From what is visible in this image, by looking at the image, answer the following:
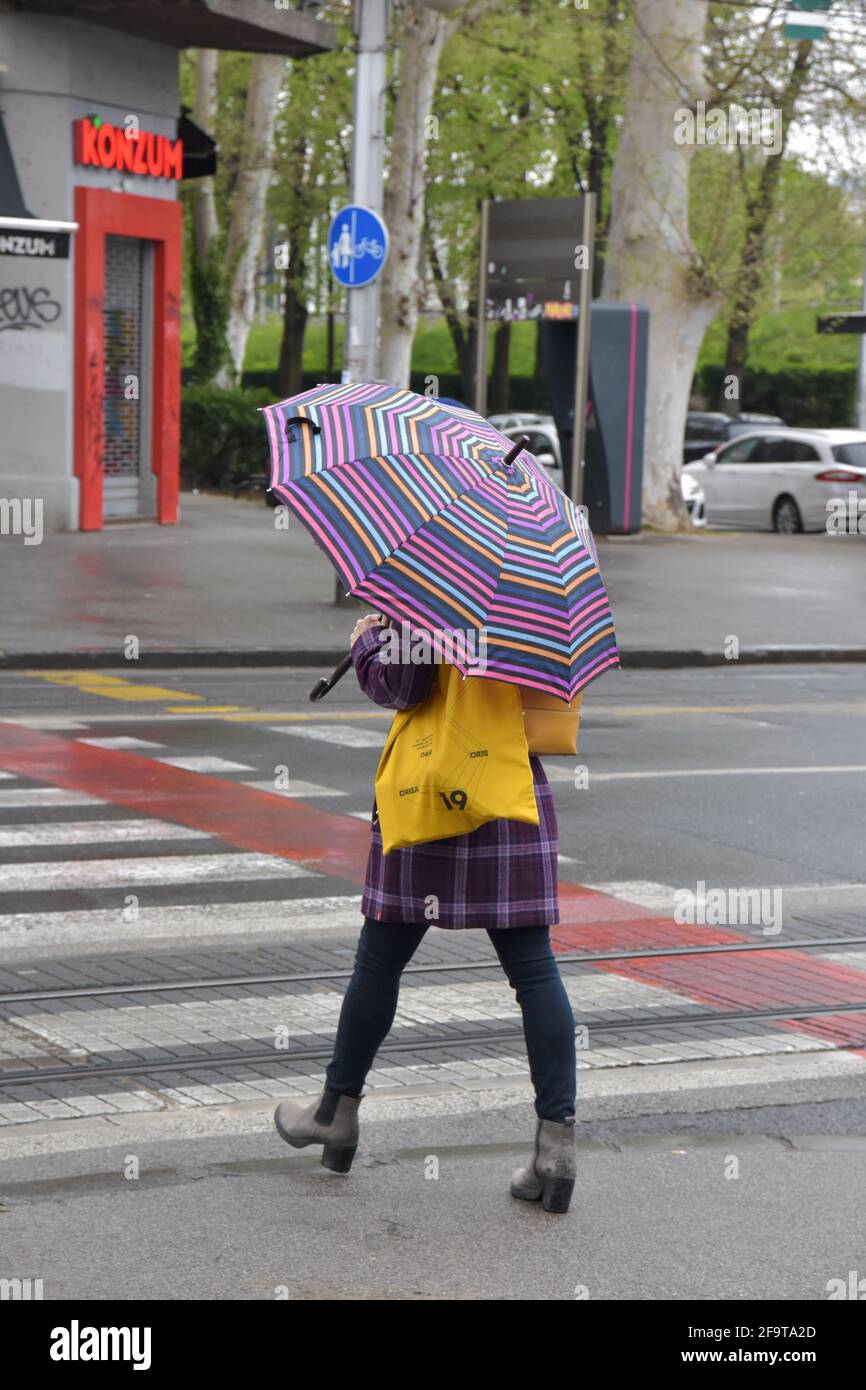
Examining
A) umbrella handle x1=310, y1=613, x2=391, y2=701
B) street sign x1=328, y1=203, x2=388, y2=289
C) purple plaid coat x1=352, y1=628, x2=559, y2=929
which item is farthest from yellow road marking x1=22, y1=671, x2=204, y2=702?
purple plaid coat x1=352, y1=628, x2=559, y2=929

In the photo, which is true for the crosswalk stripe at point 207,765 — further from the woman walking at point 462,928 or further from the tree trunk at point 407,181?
the tree trunk at point 407,181

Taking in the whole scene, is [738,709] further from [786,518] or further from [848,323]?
[786,518]

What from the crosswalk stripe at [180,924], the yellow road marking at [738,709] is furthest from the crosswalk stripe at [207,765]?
the yellow road marking at [738,709]

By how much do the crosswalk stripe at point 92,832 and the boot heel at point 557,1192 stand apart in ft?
13.3

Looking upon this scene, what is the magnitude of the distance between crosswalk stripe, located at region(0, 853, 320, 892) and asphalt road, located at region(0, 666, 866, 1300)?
0.02 m

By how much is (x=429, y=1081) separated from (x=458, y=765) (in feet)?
4.77

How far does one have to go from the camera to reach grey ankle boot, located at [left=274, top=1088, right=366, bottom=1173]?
482cm

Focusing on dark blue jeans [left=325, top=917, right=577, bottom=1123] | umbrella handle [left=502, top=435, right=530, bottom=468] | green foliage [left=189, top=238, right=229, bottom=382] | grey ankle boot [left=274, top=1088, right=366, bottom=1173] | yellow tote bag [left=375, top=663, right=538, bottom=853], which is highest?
green foliage [left=189, top=238, right=229, bottom=382]

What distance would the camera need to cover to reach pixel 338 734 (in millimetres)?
11430

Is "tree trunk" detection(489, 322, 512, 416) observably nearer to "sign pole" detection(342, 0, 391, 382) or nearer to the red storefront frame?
the red storefront frame

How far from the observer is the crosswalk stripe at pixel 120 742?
10.7 metres

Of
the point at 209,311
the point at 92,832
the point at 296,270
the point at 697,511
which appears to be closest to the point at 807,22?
the point at 697,511

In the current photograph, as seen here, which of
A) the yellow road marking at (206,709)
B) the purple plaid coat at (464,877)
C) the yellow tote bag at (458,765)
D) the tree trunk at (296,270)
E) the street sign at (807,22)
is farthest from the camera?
the tree trunk at (296,270)
